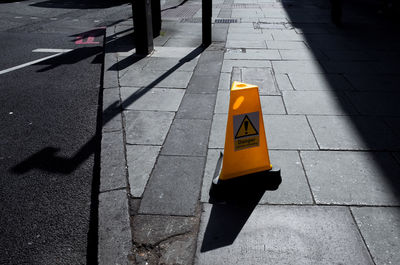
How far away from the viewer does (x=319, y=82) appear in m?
5.78

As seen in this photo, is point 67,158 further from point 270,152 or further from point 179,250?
point 270,152

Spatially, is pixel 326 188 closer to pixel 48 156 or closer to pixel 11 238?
pixel 11 238

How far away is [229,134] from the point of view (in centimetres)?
294

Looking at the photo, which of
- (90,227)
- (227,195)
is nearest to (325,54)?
(227,195)

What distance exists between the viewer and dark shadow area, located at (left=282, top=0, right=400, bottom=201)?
3.91 meters

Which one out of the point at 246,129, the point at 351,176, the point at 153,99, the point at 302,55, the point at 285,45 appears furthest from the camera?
the point at 285,45

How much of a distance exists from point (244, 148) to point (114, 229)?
1236mm

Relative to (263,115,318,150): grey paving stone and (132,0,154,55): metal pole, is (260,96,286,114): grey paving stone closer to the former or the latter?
(263,115,318,150): grey paving stone

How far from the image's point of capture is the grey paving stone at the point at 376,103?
467cm

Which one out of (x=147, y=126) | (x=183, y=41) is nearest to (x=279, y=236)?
(x=147, y=126)

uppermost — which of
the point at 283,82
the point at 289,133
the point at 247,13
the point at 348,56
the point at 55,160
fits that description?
the point at 247,13

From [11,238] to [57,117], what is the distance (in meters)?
2.36

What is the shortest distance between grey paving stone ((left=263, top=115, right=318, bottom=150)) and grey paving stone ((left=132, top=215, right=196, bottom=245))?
1496 mm

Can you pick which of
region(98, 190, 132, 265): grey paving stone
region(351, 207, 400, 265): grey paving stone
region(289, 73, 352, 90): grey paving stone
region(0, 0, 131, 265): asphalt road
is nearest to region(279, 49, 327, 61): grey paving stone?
region(289, 73, 352, 90): grey paving stone
